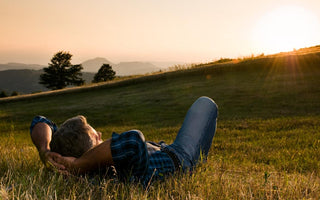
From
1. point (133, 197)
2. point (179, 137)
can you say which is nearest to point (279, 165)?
point (179, 137)

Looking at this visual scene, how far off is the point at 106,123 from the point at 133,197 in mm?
7772

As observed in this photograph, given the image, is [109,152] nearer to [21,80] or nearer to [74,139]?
[74,139]

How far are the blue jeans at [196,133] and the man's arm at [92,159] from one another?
0.88 metres

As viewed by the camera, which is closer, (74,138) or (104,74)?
(74,138)

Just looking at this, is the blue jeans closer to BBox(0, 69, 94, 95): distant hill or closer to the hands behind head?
the hands behind head

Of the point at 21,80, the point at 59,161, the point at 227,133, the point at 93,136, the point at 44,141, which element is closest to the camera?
the point at 59,161

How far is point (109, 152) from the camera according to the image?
215 centimetres

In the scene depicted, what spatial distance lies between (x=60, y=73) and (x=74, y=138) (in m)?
64.4

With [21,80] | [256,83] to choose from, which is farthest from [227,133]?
[21,80]

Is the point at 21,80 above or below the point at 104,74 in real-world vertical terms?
above

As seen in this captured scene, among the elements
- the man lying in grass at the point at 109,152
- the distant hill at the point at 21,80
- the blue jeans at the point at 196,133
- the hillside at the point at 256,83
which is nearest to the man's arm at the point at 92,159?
the man lying in grass at the point at 109,152

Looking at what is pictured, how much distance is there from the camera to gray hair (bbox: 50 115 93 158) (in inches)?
88.8

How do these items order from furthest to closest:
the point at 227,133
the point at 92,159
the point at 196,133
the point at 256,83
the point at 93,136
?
the point at 256,83
the point at 227,133
the point at 196,133
the point at 93,136
the point at 92,159

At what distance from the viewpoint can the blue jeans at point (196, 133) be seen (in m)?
2.93
